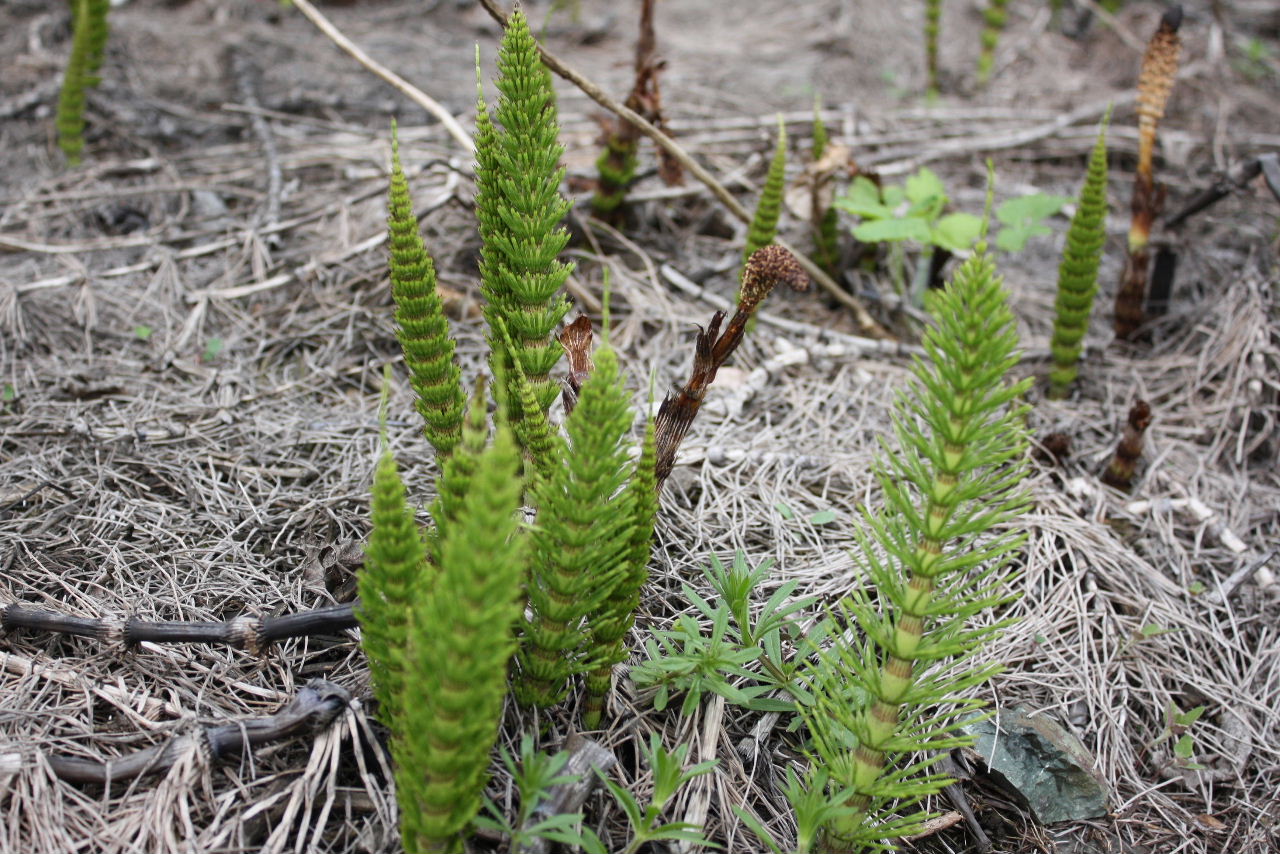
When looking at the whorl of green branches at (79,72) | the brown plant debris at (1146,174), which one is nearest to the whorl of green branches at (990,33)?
the brown plant debris at (1146,174)

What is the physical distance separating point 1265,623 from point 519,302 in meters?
2.44

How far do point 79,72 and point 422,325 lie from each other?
3.25m

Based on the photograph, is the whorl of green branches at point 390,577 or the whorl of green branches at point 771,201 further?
the whorl of green branches at point 771,201

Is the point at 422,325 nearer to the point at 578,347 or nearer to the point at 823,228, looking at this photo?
the point at 578,347

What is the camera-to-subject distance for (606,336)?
164 cm

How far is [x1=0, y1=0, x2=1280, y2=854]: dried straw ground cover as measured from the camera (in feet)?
6.40

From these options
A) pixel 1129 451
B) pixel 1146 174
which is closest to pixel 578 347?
pixel 1129 451

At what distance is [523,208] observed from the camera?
1.99 metres

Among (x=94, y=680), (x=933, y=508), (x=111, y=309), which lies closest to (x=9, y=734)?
(x=94, y=680)

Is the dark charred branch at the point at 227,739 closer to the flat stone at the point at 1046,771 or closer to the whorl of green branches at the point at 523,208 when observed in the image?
the whorl of green branches at the point at 523,208

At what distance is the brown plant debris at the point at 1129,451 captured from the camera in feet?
9.75

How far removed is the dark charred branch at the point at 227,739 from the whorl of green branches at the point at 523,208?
77 centimetres

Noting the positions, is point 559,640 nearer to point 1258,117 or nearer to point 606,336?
point 606,336

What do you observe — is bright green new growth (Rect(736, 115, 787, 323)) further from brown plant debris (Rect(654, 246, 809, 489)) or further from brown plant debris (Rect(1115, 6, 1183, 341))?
brown plant debris (Rect(1115, 6, 1183, 341))
